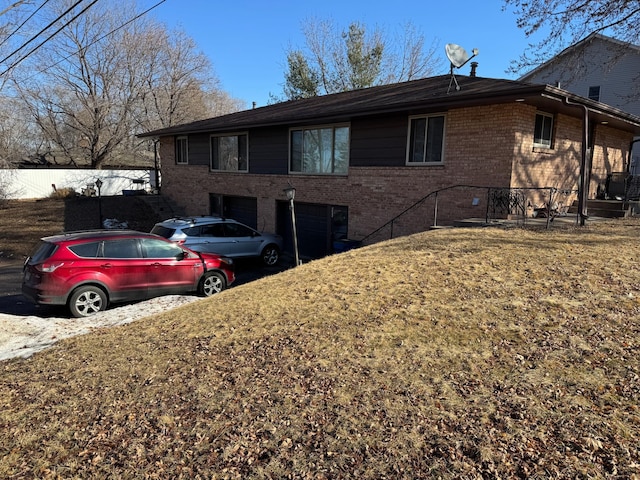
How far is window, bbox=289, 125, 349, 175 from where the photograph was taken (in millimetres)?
14688

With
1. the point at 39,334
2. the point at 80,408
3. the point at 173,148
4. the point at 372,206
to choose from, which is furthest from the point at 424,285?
the point at 173,148

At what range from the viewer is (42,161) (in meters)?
39.7

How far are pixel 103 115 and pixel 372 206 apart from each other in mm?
29960

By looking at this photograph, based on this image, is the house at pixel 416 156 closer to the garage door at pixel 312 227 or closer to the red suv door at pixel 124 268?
the garage door at pixel 312 227

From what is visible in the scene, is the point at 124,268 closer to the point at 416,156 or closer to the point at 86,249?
the point at 86,249

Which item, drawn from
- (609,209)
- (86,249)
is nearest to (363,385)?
(86,249)

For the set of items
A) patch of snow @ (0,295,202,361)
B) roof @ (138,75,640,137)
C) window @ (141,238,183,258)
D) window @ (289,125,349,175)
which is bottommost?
patch of snow @ (0,295,202,361)

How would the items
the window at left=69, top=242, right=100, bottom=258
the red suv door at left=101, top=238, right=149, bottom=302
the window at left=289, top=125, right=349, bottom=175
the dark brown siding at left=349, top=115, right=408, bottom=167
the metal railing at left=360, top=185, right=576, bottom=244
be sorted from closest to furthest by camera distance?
the window at left=69, top=242, right=100, bottom=258 → the red suv door at left=101, top=238, right=149, bottom=302 → the metal railing at left=360, top=185, right=576, bottom=244 → the dark brown siding at left=349, top=115, right=408, bottom=167 → the window at left=289, top=125, right=349, bottom=175

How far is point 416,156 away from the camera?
496 inches

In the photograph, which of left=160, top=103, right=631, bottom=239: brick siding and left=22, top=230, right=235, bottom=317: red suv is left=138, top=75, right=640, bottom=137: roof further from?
left=22, top=230, right=235, bottom=317: red suv

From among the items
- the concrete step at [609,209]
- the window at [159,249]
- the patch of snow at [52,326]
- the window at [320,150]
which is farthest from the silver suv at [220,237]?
the concrete step at [609,209]

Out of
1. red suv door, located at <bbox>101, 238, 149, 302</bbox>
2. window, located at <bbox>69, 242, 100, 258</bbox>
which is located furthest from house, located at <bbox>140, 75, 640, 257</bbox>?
window, located at <bbox>69, 242, 100, 258</bbox>

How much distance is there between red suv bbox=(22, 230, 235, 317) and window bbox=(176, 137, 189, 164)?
525 inches

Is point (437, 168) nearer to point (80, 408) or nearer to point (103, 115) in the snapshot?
point (80, 408)
